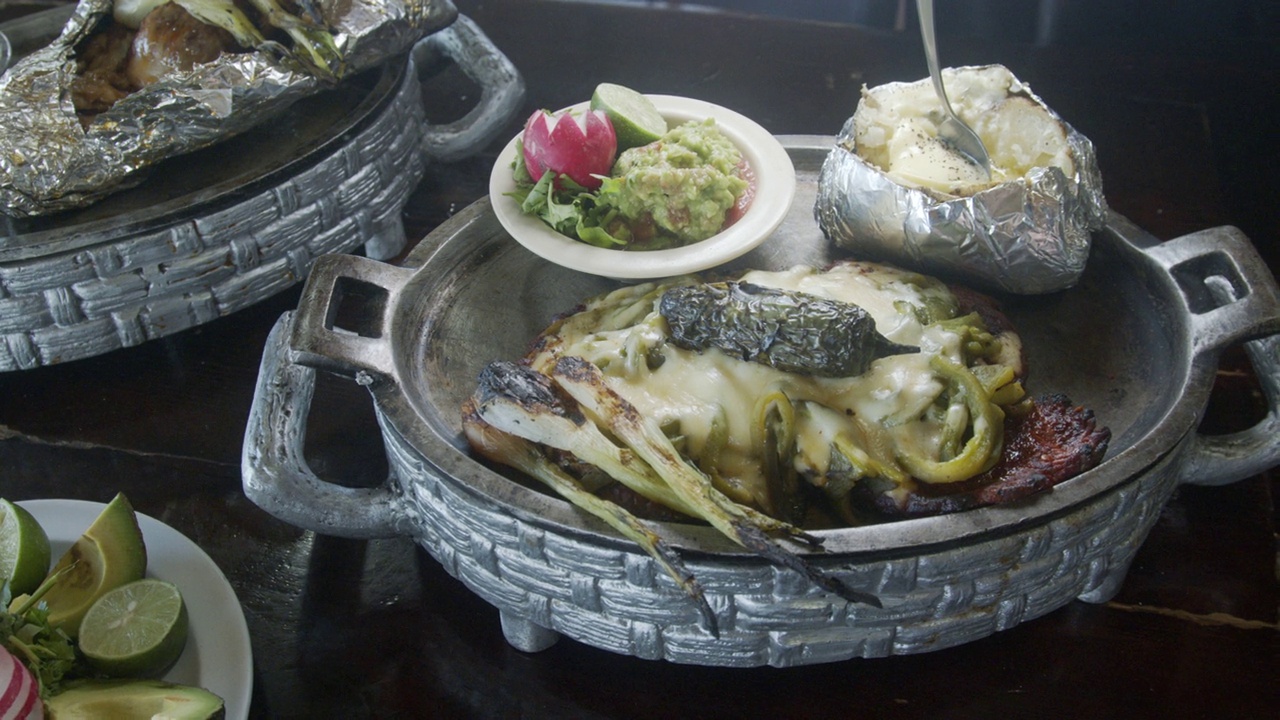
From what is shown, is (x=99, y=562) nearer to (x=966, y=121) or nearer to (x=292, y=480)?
(x=292, y=480)

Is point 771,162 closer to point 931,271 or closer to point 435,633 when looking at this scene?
point 931,271

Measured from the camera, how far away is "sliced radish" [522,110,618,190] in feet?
5.90

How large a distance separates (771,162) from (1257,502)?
0.99 m

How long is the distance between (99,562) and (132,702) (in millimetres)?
244

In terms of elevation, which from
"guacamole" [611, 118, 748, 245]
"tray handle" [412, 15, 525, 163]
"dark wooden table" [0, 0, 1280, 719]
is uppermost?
"guacamole" [611, 118, 748, 245]

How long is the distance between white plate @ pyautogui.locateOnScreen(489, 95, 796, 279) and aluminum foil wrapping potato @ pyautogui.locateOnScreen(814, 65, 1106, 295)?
3.8 inches

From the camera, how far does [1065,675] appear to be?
147 centimetres

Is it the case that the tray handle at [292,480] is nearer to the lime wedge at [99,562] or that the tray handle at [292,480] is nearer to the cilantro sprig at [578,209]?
the lime wedge at [99,562]

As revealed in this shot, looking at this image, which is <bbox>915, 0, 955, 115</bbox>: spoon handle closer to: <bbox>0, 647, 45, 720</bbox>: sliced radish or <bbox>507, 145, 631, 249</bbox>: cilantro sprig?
<bbox>507, 145, 631, 249</bbox>: cilantro sprig

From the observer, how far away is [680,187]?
1740 mm

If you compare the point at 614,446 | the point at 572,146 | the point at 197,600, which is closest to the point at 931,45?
the point at 572,146

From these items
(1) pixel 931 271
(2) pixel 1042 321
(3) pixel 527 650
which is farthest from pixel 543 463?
(2) pixel 1042 321

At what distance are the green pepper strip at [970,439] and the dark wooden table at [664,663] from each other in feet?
1.09

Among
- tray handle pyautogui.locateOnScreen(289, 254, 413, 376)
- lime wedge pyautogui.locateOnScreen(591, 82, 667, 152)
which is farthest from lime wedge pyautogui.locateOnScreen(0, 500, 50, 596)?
lime wedge pyautogui.locateOnScreen(591, 82, 667, 152)
